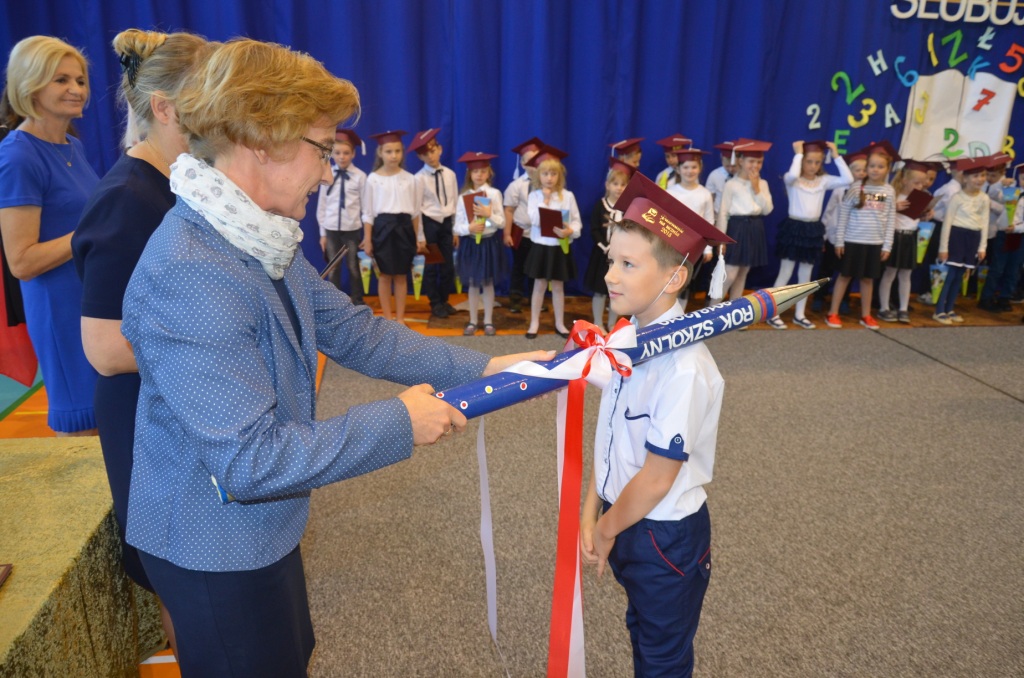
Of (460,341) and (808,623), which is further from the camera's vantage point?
(460,341)

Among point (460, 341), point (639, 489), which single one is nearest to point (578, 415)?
point (639, 489)

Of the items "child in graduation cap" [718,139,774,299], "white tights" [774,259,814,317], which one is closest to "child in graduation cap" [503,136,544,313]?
"child in graduation cap" [718,139,774,299]

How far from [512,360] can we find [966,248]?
609 cm

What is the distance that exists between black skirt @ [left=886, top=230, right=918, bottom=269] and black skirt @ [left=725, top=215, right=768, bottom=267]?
115 centimetres

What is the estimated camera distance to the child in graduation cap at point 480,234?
5289 mm

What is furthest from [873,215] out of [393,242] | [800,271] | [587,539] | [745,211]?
[587,539]

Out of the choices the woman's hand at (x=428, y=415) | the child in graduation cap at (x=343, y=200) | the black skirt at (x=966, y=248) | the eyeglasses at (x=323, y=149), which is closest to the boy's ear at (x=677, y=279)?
the woman's hand at (x=428, y=415)

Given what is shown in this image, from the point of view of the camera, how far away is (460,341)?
525cm

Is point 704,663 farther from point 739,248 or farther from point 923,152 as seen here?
point 923,152

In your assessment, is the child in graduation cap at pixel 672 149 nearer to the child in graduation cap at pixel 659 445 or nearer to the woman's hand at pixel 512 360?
the child in graduation cap at pixel 659 445

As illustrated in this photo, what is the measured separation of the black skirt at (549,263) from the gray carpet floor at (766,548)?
4.24ft

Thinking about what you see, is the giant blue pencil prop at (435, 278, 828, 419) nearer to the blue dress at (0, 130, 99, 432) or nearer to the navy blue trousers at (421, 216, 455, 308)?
the blue dress at (0, 130, 99, 432)

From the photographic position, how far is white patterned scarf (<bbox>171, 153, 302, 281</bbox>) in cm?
104

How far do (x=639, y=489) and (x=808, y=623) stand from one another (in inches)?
49.0
